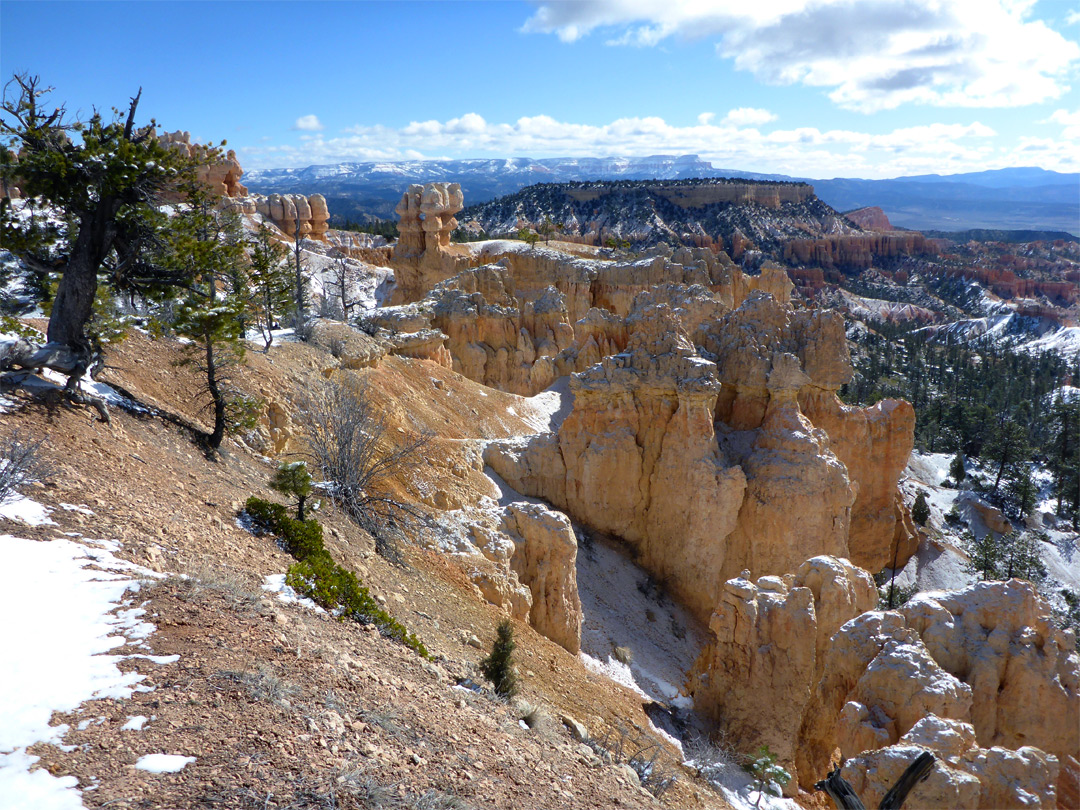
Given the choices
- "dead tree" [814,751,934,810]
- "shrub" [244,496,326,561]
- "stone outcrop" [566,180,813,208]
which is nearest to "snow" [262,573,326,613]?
"shrub" [244,496,326,561]

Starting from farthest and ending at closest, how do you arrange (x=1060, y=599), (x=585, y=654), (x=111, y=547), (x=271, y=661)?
(x=1060, y=599)
(x=585, y=654)
(x=111, y=547)
(x=271, y=661)

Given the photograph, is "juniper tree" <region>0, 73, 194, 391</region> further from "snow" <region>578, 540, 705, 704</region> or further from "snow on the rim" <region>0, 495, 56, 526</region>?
"snow" <region>578, 540, 705, 704</region>

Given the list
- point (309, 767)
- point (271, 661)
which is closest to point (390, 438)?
point (271, 661)

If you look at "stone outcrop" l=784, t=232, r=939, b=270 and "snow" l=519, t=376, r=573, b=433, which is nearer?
"snow" l=519, t=376, r=573, b=433

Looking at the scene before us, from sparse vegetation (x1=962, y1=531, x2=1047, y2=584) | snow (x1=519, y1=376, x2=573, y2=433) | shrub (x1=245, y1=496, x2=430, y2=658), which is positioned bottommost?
sparse vegetation (x1=962, y1=531, x2=1047, y2=584)

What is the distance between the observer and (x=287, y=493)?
11891mm

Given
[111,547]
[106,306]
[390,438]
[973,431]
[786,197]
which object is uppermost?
[786,197]

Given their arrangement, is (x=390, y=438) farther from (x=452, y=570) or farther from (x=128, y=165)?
(x=128, y=165)

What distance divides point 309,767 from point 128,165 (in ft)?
32.3

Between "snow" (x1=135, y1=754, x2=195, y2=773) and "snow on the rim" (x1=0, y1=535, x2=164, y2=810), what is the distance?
427mm

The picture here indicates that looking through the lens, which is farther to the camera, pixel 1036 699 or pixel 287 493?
pixel 287 493

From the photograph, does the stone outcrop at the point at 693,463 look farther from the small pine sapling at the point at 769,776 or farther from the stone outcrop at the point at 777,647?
the small pine sapling at the point at 769,776

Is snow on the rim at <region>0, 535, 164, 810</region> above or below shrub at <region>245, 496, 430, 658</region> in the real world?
above

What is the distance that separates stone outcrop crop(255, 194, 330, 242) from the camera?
6313 cm
